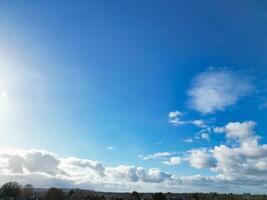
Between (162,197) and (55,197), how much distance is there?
5804cm

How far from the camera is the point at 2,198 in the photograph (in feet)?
641

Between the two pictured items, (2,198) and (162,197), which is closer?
(162,197)

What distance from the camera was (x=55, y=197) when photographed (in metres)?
188

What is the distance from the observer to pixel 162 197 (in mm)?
178625

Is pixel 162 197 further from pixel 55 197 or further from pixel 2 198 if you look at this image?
pixel 2 198

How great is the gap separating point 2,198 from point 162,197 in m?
90.7

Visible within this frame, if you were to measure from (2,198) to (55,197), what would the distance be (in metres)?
32.7

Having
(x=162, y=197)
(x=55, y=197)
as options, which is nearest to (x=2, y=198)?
(x=55, y=197)
